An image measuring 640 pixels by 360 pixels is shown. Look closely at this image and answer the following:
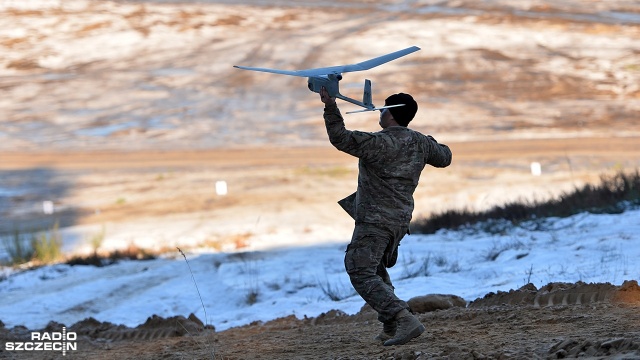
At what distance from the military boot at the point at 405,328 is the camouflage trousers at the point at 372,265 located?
4 cm

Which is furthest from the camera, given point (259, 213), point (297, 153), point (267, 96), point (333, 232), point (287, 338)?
point (267, 96)

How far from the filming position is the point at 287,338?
7.56m

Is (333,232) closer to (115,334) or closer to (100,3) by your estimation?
(115,334)

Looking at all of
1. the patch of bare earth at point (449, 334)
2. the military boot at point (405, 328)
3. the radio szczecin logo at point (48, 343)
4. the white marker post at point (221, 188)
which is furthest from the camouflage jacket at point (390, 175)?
the white marker post at point (221, 188)

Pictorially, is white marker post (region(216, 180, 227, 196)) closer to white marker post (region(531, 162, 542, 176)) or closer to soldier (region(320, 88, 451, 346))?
white marker post (region(531, 162, 542, 176))

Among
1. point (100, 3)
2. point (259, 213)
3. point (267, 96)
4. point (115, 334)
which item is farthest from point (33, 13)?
point (115, 334)

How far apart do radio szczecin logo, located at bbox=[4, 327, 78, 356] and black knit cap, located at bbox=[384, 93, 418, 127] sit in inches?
139

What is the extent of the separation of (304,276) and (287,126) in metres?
16.7

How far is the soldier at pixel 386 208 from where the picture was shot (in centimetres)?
621

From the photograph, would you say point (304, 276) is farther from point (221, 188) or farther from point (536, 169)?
point (536, 169)

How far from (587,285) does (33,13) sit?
3809cm

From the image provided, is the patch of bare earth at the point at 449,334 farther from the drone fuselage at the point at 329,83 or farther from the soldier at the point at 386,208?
the drone fuselage at the point at 329,83

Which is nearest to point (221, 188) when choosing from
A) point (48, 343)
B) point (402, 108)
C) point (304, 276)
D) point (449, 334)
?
point (304, 276)

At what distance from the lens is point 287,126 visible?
28250mm
